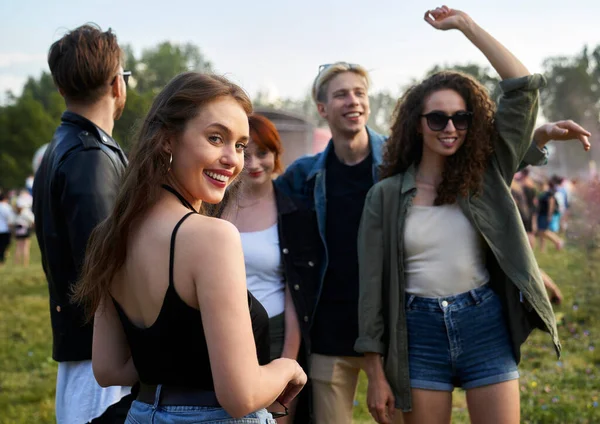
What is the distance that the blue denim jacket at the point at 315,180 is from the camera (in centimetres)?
370

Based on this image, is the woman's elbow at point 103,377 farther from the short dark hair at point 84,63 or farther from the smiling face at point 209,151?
the short dark hair at point 84,63

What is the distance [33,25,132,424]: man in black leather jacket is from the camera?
261cm

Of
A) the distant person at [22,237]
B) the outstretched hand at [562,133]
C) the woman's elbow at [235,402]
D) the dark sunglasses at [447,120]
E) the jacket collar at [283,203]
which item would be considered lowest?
the distant person at [22,237]

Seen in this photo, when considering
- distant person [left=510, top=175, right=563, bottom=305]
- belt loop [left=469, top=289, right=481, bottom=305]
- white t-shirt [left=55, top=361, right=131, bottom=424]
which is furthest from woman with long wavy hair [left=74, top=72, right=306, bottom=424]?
distant person [left=510, top=175, right=563, bottom=305]

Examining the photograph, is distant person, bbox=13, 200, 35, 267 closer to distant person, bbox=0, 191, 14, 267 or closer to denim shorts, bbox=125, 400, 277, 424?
distant person, bbox=0, 191, 14, 267

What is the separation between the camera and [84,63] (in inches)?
110

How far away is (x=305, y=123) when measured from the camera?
72.4 feet

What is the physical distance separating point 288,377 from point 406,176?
5.53ft

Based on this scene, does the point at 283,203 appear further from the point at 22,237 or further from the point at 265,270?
the point at 22,237

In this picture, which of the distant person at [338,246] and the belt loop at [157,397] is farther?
the distant person at [338,246]

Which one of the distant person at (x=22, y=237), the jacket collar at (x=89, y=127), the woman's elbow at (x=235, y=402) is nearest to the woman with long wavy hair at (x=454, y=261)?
the jacket collar at (x=89, y=127)

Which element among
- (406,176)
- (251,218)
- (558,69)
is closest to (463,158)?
(406,176)

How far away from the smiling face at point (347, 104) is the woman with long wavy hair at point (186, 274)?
1.93 meters

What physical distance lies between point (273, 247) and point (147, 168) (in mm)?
1761
